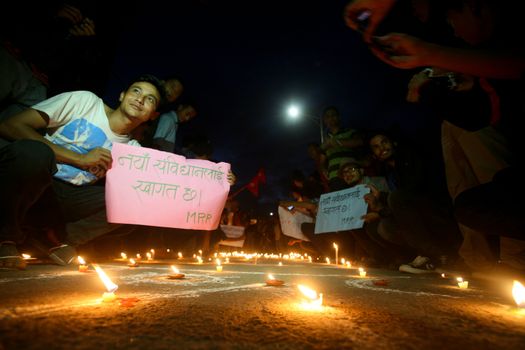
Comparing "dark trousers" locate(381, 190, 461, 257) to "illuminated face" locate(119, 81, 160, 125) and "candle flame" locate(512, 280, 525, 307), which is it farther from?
"illuminated face" locate(119, 81, 160, 125)

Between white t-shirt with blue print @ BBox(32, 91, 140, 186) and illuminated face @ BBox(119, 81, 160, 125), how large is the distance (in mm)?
318

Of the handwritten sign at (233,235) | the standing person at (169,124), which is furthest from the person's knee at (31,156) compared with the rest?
the handwritten sign at (233,235)

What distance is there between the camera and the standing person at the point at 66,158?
235cm

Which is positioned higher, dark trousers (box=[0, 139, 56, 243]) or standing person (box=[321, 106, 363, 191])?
standing person (box=[321, 106, 363, 191])

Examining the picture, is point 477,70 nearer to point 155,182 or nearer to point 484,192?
point 484,192

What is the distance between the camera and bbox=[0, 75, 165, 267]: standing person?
2.35 metres

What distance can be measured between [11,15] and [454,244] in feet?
20.7

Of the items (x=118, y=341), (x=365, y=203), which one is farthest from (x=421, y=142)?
(x=118, y=341)

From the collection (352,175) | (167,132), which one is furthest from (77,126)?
(352,175)

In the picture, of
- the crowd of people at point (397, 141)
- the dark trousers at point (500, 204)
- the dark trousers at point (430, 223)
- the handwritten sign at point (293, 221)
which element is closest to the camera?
the crowd of people at point (397, 141)

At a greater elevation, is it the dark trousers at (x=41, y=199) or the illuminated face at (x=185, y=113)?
the illuminated face at (x=185, y=113)

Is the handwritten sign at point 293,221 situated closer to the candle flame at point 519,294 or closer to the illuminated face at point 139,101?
the illuminated face at point 139,101

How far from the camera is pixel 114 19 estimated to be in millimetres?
6625

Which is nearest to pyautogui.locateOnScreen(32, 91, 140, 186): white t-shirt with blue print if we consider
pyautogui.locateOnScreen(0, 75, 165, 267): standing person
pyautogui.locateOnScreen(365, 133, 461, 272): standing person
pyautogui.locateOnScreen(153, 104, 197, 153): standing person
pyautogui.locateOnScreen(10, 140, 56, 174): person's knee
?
pyautogui.locateOnScreen(0, 75, 165, 267): standing person
